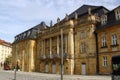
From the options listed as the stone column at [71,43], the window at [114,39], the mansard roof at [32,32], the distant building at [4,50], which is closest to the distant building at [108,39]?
the window at [114,39]

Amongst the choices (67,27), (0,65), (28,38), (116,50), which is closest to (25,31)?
(28,38)

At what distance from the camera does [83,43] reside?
47.6 meters

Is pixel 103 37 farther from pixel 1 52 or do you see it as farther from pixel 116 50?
pixel 1 52

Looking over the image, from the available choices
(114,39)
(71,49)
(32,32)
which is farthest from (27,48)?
(114,39)

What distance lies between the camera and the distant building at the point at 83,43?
4200cm

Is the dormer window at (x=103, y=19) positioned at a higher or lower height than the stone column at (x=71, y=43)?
higher

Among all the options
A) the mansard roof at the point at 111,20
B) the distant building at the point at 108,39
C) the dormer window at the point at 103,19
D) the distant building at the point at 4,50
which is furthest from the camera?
the distant building at the point at 4,50

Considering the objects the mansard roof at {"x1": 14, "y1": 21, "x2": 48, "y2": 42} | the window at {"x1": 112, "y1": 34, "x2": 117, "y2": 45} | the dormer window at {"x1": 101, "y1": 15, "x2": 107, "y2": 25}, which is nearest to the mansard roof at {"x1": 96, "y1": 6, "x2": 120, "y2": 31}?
the dormer window at {"x1": 101, "y1": 15, "x2": 107, "y2": 25}

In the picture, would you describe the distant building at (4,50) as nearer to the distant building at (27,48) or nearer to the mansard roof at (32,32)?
the distant building at (27,48)

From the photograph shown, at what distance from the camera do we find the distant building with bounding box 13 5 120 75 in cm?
4200

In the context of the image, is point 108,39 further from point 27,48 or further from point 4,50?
point 4,50

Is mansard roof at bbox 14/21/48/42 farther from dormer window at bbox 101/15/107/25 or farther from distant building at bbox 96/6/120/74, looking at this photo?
distant building at bbox 96/6/120/74

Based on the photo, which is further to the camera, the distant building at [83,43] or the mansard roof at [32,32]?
the mansard roof at [32,32]

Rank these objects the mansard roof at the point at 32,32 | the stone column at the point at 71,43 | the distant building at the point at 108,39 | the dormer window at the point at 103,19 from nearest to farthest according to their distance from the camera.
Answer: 1. the distant building at the point at 108,39
2. the dormer window at the point at 103,19
3. the stone column at the point at 71,43
4. the mansard roof at the point at 32,32
